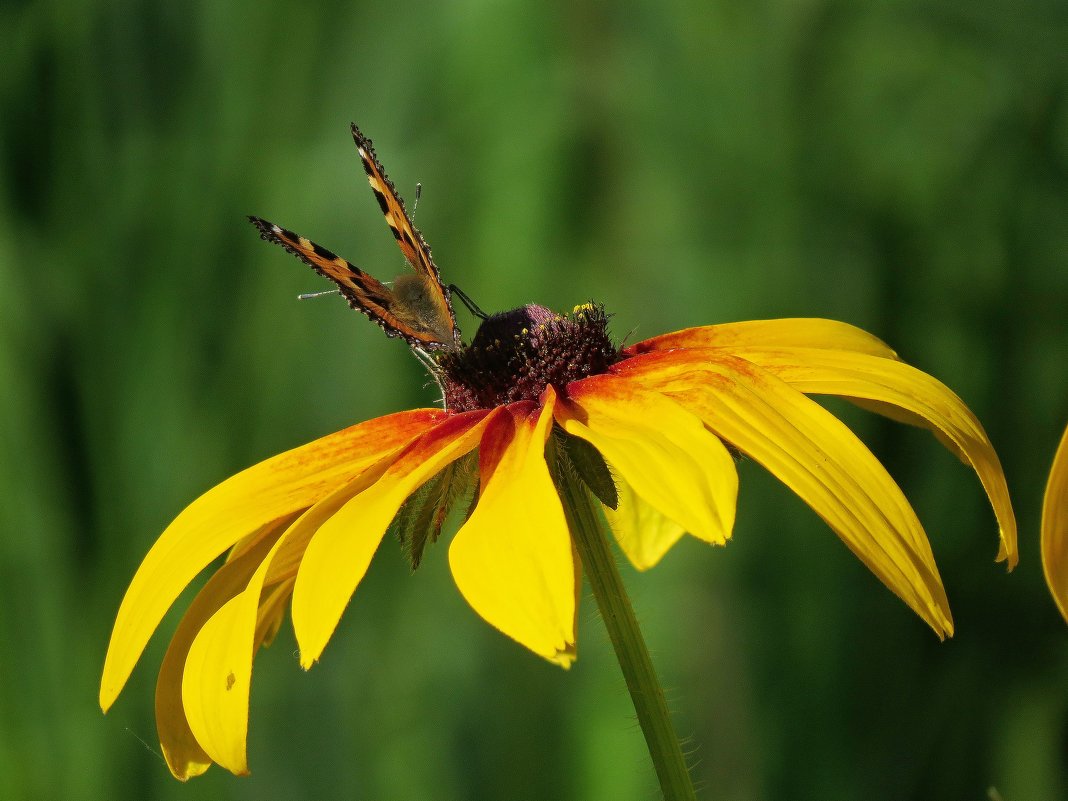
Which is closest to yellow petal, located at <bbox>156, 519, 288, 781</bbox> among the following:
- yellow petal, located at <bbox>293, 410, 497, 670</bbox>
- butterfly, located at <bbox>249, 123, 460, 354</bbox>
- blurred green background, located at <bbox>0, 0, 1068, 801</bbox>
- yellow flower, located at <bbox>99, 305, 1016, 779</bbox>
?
yellow flower, located at <bbox>99, 305, 1016, 779</bbox>

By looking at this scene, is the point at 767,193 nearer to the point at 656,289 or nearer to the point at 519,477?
the point at 656,289

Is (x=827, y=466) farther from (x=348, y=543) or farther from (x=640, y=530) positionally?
(x=640, y=530)

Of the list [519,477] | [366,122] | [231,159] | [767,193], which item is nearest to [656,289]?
[767,193]

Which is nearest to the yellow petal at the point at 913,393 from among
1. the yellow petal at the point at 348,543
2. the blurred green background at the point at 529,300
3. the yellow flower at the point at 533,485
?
the yellow flower at the point at 533,485

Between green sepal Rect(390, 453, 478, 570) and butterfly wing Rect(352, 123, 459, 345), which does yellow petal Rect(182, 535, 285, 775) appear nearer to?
green sepal Rect(390, 453, 478, 570)

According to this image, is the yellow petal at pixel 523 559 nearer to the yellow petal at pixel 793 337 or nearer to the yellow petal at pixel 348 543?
the yellow petal at pixel 348 543

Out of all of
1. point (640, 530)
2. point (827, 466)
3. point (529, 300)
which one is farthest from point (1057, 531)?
point (529, 300)
